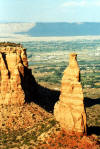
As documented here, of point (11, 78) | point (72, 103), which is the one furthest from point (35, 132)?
point (11, 78)

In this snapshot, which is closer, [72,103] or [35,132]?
[72,103]

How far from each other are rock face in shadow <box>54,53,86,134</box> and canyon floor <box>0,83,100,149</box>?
5.63ft

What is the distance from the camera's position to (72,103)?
6962 cm

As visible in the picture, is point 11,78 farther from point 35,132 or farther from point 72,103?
point 72,103

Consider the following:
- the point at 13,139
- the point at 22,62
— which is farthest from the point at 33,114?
the point at 22,62

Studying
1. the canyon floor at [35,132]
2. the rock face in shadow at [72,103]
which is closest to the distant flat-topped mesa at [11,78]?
the canyon floor at [35,132]

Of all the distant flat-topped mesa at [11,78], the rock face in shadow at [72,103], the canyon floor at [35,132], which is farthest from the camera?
the distant flat-topped mesa at [11,78]

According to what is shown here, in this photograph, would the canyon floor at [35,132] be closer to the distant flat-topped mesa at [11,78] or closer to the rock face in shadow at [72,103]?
the rock face in shadow at [72,103]

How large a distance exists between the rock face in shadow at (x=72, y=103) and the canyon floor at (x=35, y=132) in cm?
172

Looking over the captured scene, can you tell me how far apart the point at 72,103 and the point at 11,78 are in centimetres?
2570

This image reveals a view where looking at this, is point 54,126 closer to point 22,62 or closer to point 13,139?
point 13,139

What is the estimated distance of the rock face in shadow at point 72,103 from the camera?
6838cm

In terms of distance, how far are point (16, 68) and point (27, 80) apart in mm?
8517

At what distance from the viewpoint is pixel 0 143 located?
7569 cm
